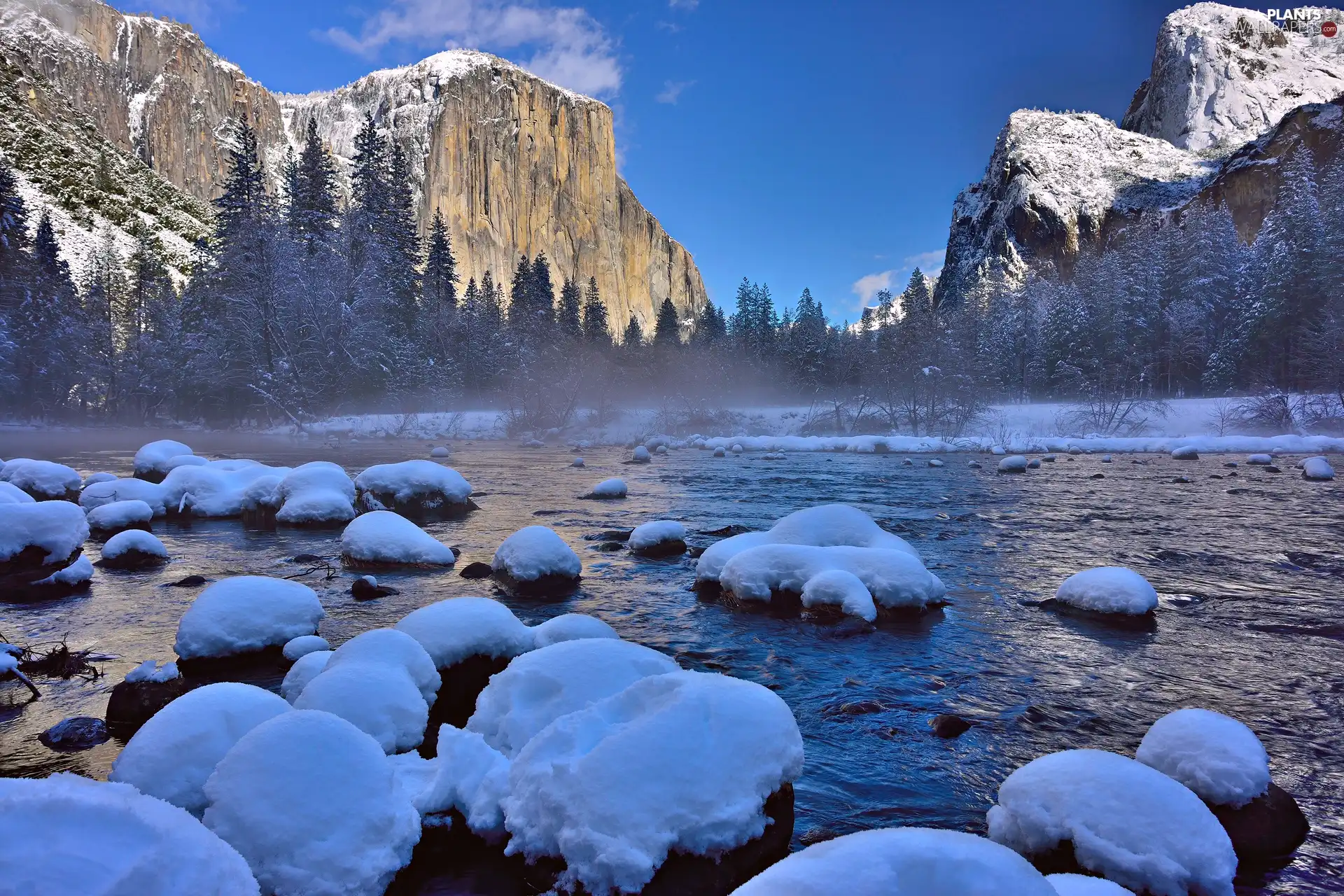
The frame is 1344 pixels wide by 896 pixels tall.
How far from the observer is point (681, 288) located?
169875 mm

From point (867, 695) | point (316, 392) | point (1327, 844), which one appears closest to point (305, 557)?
point (867, 695)

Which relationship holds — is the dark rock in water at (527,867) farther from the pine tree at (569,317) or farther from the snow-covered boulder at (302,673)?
the pine tree at (569,317)

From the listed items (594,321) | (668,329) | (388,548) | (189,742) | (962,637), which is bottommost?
(962,637)

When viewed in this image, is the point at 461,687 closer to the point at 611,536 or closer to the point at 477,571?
the point at 477,571

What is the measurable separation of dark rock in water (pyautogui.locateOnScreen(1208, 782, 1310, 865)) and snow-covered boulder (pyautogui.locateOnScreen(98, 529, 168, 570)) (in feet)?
35.8

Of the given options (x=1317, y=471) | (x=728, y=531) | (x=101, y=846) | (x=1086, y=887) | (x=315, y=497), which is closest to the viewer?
(x=101, y=846)

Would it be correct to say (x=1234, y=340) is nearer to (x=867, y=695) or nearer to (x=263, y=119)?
(x=867, y=695)

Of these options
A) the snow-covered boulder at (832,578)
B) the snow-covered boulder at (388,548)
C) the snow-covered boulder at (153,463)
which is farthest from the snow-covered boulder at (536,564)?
the snow-covered boulder at (153,463)

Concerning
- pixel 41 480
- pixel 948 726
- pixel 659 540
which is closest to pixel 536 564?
pixel 659 540

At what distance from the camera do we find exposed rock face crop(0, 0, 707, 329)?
113125mm

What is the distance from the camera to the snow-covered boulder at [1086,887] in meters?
2.38

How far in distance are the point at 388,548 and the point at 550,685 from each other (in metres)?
5.94

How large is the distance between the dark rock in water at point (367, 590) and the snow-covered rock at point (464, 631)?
274 cm

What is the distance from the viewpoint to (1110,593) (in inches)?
268
